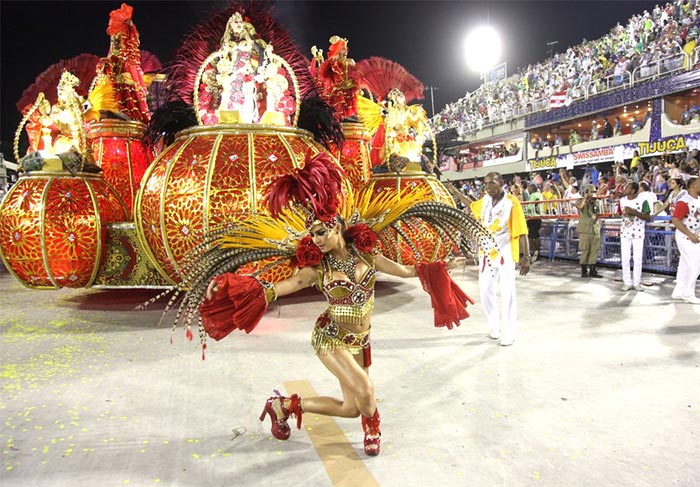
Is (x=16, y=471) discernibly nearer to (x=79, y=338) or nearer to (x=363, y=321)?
(x=363, y=321)

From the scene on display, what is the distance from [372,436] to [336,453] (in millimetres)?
224

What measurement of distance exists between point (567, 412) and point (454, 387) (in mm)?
772

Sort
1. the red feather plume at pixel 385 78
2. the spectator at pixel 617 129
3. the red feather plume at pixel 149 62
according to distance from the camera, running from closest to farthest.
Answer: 1. the red feather plume at pixel 385 78
2. the red feather plume at pixel 149 62
3. the spectator at pixel 617 129

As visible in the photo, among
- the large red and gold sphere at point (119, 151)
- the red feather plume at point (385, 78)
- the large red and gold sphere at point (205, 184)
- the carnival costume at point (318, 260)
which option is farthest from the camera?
the red feather plume at point (385, 78)

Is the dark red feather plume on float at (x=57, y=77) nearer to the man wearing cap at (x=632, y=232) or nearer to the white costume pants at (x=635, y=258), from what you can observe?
the man wearing cap at (x=632, y=232)

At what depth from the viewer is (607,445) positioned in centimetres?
283

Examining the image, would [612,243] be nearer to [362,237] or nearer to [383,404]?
[383,404]

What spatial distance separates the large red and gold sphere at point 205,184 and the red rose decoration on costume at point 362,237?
2.61 metres

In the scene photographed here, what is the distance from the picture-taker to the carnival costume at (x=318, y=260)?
2.64m

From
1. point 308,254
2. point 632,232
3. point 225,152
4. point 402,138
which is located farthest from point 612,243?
point 308,254

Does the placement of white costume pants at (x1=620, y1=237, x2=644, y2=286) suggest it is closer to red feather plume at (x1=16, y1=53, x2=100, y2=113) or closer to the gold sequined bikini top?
the gold sequined bikini top

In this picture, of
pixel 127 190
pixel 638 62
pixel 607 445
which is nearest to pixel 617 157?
pixel 638 62

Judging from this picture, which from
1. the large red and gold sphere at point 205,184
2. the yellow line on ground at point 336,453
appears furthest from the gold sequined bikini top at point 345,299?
the large red and gold sphere at point 205,184

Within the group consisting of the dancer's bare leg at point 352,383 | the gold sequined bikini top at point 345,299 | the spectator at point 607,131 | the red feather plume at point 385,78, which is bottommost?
the dancer's bare leg at point 352,383
